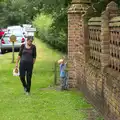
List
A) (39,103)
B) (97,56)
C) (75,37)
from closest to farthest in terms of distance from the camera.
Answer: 1. (97,56)
2. (39,103)
3. (75,37)

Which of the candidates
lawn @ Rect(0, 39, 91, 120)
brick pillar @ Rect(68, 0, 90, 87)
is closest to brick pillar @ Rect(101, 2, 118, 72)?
lawn @ Rect(0, 39, 91, 120)

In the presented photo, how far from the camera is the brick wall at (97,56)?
788 cm

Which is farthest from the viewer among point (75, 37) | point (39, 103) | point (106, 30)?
point (75, 37)

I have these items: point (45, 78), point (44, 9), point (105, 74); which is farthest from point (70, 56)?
point (44, 9)

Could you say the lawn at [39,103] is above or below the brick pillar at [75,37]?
below

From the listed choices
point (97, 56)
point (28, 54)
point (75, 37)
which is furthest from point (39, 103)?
point (75, 37)

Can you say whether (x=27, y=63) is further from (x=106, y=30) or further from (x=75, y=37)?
(x=106, y=30)

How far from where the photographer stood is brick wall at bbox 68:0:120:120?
7879 mm

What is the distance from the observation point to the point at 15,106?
Answer: 10.1 meters

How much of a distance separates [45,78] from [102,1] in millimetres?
4021

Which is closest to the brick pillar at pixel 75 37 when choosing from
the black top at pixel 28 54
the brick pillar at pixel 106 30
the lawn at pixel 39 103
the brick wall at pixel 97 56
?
the brick wall at pixel 97 56

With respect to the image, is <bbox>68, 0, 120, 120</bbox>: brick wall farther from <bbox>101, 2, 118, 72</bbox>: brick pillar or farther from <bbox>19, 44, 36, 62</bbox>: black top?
<bbox>19, 44, 36, 62</bbox>: black top

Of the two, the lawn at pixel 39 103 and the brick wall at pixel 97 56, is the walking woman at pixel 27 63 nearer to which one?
the lawn at pixel 39 103

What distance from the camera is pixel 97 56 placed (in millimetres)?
10016
